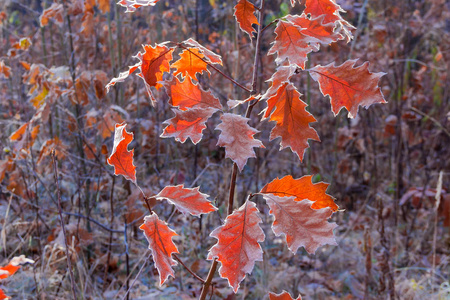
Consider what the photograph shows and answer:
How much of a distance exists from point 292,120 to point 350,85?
5.3 inches

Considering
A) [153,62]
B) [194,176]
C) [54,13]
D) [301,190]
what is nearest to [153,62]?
[153,62]

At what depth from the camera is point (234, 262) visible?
842mm

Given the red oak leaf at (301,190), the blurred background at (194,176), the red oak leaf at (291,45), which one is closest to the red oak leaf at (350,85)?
the red oak leaf at (291,45)

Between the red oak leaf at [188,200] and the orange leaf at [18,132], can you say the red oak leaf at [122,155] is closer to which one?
the red oak leaf at [188,200]

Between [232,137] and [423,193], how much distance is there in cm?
262

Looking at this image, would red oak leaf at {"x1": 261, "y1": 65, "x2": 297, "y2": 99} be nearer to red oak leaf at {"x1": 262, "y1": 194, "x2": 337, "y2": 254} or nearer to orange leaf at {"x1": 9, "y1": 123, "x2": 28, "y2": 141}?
red oak leaf at {"x1": 262, "y1": 194, "x2": 337, "y2": 254}

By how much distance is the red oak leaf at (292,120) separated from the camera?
0.88 meters

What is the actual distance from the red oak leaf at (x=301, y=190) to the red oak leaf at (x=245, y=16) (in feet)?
1.16

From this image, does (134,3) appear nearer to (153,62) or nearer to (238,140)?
(153,62)

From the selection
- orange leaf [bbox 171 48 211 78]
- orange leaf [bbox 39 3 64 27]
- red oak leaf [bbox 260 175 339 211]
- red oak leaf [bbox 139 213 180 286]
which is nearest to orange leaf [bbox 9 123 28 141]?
orange leaf [bbox 39 3 64 27]

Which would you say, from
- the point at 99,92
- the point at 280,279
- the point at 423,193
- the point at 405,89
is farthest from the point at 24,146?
the point at 405,89

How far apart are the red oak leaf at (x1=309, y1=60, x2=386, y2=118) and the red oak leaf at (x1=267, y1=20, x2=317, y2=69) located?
47 millimetres

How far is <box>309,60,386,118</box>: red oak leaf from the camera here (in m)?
0.85

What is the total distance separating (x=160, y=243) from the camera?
0.91 metres
